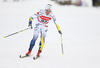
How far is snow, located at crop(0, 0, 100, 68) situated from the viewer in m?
4.27

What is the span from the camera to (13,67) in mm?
3770

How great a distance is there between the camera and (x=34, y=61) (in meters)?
4.29

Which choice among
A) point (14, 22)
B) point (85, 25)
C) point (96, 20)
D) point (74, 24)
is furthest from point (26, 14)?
point (96, 20)

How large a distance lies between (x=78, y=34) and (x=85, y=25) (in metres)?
2.46

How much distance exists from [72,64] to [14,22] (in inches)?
283

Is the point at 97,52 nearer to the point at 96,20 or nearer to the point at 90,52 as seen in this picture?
the point at 90,52

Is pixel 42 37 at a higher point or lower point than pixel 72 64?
higher

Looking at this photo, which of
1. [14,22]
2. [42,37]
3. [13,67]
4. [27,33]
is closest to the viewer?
[13,67]

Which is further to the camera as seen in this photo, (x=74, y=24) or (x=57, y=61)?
(x=74, y=24)

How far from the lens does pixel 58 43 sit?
7.29m

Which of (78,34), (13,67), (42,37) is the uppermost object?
(42,37)

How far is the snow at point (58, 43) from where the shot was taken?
4.27 meters

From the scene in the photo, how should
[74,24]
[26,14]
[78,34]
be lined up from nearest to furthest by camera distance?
[78,34]
[74,24]
[26,14]

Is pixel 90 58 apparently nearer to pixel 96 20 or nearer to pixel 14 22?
pixel 14 22
